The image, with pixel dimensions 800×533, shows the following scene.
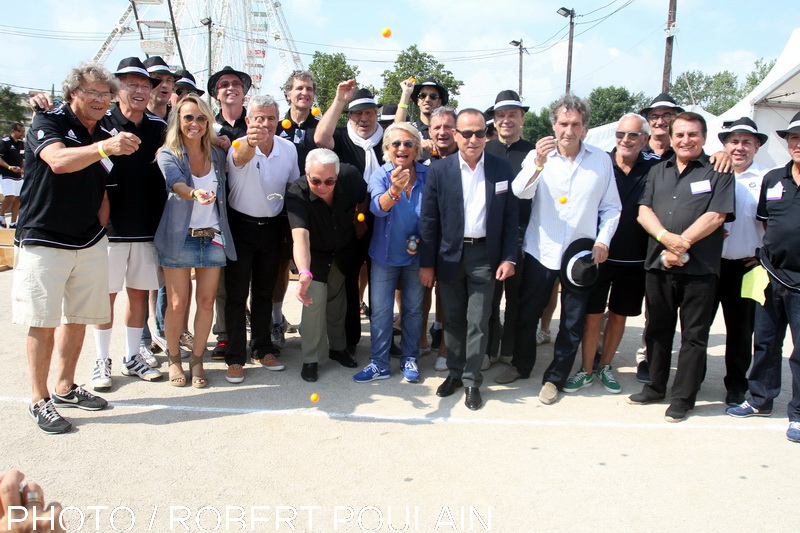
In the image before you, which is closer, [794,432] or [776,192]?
[794,432]

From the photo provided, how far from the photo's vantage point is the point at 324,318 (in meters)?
4.89

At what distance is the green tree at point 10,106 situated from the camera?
135ft

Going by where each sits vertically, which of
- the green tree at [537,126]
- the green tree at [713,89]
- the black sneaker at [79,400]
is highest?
the green tree at [713,89]

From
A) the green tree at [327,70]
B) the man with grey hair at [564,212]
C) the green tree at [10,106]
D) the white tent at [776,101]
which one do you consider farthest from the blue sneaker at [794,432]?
the green tree at [10,106]

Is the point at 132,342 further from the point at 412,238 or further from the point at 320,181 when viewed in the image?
the point at 412,238

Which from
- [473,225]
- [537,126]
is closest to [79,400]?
[473,225]

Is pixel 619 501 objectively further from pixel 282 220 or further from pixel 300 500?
pixel 282 220

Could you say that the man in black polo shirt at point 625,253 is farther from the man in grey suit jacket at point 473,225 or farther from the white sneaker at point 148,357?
the white sneaker at point 148,357

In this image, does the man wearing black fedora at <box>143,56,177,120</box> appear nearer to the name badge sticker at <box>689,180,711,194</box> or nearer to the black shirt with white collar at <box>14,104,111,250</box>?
the black shirt with white collar at <box>14,104,111,250</box>

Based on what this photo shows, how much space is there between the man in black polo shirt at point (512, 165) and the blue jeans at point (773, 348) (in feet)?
6.31

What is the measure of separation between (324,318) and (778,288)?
3615 millimetres

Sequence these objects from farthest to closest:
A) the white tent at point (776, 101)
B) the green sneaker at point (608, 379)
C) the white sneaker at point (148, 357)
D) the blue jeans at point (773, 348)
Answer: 1. the white tent at point (776, 101)
2. the white sneaker at point (148, 357)
3. the green sneaker at point (608, 379)
4. the blue jeans at point (773, 348)

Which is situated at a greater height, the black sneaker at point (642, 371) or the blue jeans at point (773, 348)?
the blue jeans at point (773, 348)

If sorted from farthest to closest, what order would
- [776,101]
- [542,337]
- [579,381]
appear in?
[776,101] → [542,337] → [579,381]
